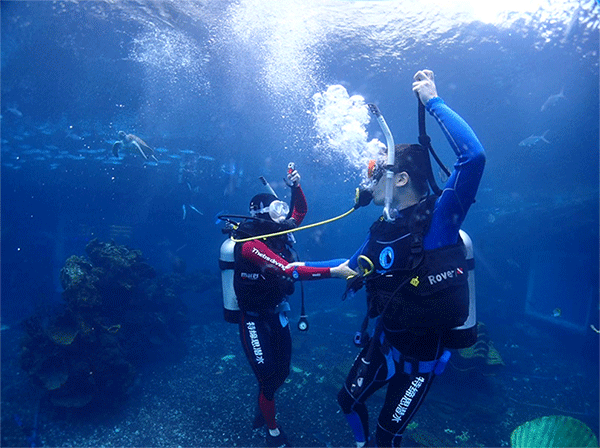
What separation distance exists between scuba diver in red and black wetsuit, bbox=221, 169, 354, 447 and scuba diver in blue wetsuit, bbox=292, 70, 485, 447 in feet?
4.72

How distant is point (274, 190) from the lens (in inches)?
627

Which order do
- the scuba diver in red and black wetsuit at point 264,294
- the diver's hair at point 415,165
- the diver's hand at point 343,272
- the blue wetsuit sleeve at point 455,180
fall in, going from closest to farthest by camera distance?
the blue wetsuit sleeve at point 455,180, the diver's hair at point 415,165, the diver's hand at point 343,272, the scuba diver in red and black wetsuit at point 264,294

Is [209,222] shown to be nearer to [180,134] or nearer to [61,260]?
[61,260]

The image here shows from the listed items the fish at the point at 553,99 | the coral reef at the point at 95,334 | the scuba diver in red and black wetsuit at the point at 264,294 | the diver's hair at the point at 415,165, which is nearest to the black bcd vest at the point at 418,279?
the diver's hair at the point at 415,165

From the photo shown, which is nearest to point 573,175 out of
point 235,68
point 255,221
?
point 235,68

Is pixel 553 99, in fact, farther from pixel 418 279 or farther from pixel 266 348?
pixel 266 348

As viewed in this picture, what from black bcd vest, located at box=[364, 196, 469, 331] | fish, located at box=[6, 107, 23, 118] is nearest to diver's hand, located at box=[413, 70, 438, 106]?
black bcd vest, located at box=[364, 196, 469, 331]

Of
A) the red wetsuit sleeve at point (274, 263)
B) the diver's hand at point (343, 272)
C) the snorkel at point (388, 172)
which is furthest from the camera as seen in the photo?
the red wetsuit sleeve at point (274, 263)

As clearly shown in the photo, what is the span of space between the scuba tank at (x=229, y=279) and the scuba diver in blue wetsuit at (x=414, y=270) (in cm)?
196

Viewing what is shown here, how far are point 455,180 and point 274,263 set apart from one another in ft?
7.52

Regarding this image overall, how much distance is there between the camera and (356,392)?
3211 millimetres

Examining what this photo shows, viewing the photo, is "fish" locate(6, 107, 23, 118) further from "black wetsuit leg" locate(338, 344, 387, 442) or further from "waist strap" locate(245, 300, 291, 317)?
"black wetsuit leg" locate(338, 344, 387, 442)

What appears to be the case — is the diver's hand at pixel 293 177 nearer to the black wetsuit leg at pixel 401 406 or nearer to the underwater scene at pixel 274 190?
the underwater scene at pixel 274 190

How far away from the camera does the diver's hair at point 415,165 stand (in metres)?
2.97
